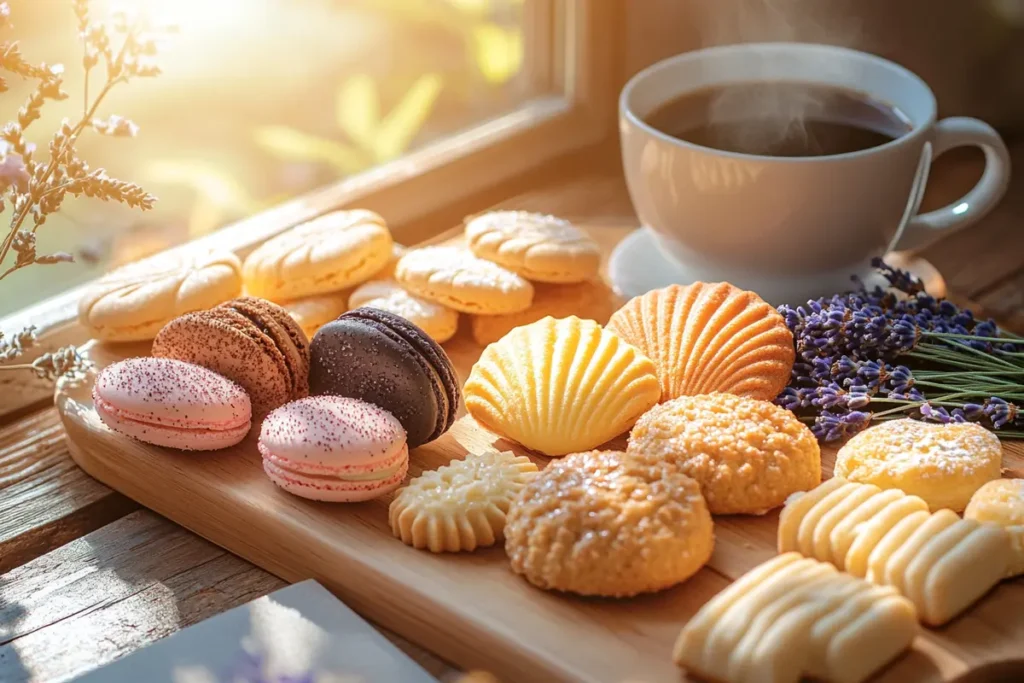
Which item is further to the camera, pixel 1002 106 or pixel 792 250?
pixel 1002 106

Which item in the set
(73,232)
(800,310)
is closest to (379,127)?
(73,232)

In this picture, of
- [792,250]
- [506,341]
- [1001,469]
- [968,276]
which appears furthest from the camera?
[968,276]

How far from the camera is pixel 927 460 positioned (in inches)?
34.8

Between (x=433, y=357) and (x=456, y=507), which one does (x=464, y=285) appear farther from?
(x=456, y=507)

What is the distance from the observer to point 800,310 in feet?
3.66

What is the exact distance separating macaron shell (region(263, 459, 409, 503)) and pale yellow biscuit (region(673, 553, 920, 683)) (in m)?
0.28

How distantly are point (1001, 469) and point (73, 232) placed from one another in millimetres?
1102

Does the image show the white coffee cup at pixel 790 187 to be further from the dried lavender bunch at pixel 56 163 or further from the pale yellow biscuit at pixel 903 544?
the dried lavender bunch at pixel 56 163

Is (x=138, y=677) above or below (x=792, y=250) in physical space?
below

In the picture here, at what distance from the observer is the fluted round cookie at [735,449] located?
883 mm

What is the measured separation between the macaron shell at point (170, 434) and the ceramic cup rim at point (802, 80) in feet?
1.67

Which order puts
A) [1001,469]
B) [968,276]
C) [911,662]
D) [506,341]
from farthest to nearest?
[968,276] → [506,341] → [1001,469] → [911,662]

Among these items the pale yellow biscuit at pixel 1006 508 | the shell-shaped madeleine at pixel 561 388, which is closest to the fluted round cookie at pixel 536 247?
the shell-shaped madeleine at pixel 561 388

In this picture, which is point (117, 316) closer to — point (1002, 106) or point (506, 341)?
point (506, 341)
